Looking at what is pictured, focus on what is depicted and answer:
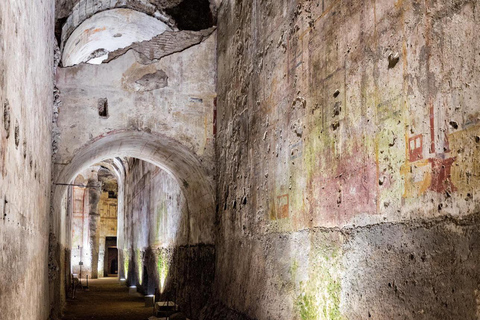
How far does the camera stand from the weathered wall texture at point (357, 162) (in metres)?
3.05

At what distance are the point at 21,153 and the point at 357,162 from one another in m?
2.64

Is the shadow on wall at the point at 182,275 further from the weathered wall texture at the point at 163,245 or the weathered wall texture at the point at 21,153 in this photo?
the weathered wall texture at the point at 21,153

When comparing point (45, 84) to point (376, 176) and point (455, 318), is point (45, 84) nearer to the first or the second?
point (376, 176)

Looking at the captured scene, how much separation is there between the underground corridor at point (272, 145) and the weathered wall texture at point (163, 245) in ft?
0.28

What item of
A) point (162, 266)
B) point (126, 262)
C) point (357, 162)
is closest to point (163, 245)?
point (162, 266)

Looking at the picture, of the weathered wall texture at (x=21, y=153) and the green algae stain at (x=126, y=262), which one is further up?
the weathered wall texture at (x=21, y=153)

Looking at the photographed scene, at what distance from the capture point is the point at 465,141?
296 centimetres

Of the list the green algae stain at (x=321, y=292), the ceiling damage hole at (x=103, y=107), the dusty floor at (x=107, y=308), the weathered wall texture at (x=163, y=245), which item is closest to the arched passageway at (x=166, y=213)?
the weathered wall texture at (x=163, y=245)

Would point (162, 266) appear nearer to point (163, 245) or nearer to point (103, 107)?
point (163, 245)

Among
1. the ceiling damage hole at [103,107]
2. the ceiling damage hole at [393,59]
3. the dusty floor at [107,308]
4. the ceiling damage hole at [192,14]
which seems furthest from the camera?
the dusty floor at [107,308]

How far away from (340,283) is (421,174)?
4.35 feet

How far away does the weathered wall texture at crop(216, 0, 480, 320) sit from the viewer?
3.05m

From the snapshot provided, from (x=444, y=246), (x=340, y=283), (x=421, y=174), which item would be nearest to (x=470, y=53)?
(x=421, y=174)

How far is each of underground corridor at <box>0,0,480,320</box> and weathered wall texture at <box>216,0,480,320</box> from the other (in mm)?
15
